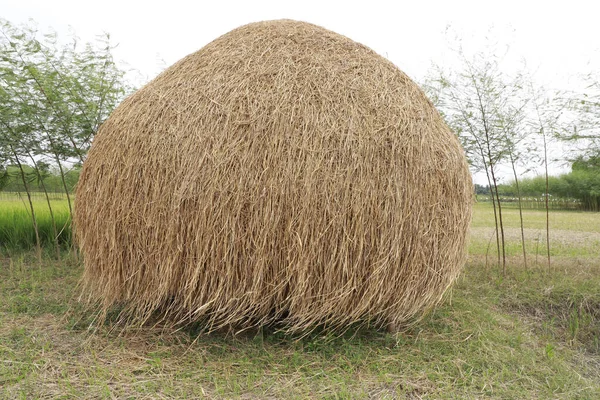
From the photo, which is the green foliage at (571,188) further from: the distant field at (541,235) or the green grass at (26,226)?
the green grass at (26,226)

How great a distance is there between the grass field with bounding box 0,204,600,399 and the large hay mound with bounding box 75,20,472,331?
15.0 inches

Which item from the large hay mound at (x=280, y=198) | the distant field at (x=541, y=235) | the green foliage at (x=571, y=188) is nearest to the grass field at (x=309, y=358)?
the large hay mound at (x=280, y=198)

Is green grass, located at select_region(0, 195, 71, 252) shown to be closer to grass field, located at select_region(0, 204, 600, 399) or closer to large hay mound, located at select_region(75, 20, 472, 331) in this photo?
grass field, located at select_region(0, 204, 600, 399)

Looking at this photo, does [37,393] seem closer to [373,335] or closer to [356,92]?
[373,335]

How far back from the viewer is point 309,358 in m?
4.10

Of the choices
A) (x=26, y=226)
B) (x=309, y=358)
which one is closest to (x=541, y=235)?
(x=309, y=358)

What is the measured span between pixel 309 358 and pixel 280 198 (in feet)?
4.94

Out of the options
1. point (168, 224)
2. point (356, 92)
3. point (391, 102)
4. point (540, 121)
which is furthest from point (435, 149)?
point (540, 121)

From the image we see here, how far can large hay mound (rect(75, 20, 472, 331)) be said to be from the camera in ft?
12.2

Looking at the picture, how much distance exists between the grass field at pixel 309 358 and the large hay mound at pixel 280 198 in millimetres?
382

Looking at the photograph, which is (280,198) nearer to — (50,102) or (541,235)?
(50,102)

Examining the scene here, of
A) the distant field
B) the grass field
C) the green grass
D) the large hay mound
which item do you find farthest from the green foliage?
the green grass

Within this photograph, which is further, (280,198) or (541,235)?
(541,235)

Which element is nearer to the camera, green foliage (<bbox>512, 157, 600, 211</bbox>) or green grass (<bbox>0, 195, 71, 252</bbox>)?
green grass (<bbox>0, 195, 71, 252</bbox>)
